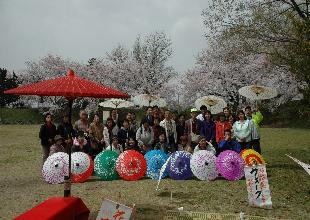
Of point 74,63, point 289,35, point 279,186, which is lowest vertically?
point 279,186

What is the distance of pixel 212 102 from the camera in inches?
653

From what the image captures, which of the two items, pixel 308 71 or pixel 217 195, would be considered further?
pixel 308 71

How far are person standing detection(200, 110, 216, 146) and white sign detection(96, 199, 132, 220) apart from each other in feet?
22.3

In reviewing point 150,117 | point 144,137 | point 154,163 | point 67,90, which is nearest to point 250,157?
point 154,163

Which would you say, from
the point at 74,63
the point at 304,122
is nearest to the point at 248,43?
the point at 304,122

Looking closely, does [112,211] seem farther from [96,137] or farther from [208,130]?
[208,130]

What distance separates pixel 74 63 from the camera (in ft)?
149

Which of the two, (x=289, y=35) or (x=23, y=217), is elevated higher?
(x=289, y=35)

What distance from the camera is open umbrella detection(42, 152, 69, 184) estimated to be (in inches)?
371

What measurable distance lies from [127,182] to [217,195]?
2515 millimetres

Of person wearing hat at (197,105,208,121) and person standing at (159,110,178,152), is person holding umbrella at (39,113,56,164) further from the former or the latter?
person wearing hat at (197,105,208,121)

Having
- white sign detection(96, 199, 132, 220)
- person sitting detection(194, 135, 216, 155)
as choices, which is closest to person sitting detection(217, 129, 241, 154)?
person sitting detection(194, 135, 216, 155)

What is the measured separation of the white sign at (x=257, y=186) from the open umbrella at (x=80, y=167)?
430 centimetres

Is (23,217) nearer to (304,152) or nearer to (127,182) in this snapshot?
(127,182)
